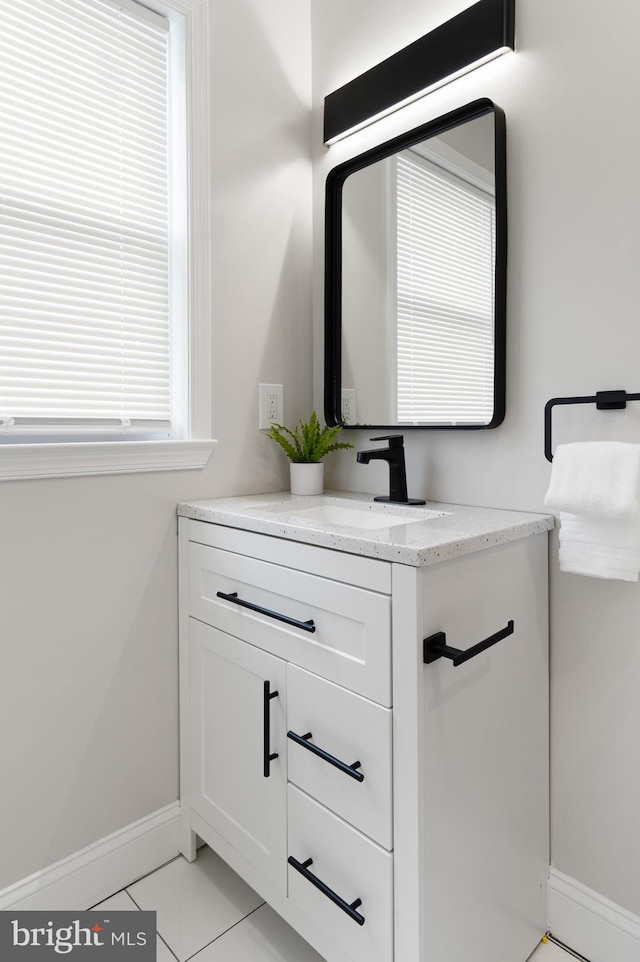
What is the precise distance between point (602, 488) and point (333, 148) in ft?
4.36

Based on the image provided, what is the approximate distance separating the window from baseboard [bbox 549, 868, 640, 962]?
4.48 ft

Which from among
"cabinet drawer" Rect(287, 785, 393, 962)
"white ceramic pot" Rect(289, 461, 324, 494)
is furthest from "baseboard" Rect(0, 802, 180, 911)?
"white ceramic pot" Rect(289, 461, 324, 494)

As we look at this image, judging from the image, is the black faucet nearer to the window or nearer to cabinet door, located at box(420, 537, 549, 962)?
cabinet door, located at box(420, 537, 549, 962)

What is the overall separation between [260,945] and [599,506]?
1183 mm

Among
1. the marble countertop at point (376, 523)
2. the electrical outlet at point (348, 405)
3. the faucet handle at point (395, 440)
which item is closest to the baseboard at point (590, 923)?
the marble countertop at point (376, 523)

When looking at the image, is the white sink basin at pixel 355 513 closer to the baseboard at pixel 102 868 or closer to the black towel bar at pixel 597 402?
the black towel bar at pixel 597 402

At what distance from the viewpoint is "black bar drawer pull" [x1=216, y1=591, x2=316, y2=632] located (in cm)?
110

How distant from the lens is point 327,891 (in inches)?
42.3

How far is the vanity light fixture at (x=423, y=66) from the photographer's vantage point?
128 centimetres

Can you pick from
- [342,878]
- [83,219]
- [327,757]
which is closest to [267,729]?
[327,757]

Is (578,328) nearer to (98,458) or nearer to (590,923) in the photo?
(98,458)

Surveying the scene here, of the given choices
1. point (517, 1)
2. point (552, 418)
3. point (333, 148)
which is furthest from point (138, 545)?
point (517, 1)

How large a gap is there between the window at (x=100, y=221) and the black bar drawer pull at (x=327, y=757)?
75 cm

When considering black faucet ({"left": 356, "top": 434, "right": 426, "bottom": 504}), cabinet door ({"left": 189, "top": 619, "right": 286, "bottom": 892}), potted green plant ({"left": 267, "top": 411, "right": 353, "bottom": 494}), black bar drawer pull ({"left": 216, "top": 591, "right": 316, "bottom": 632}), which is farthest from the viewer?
potted green plant ({"left": 267, "top": 411, "right": 353, "bottom": 494})
